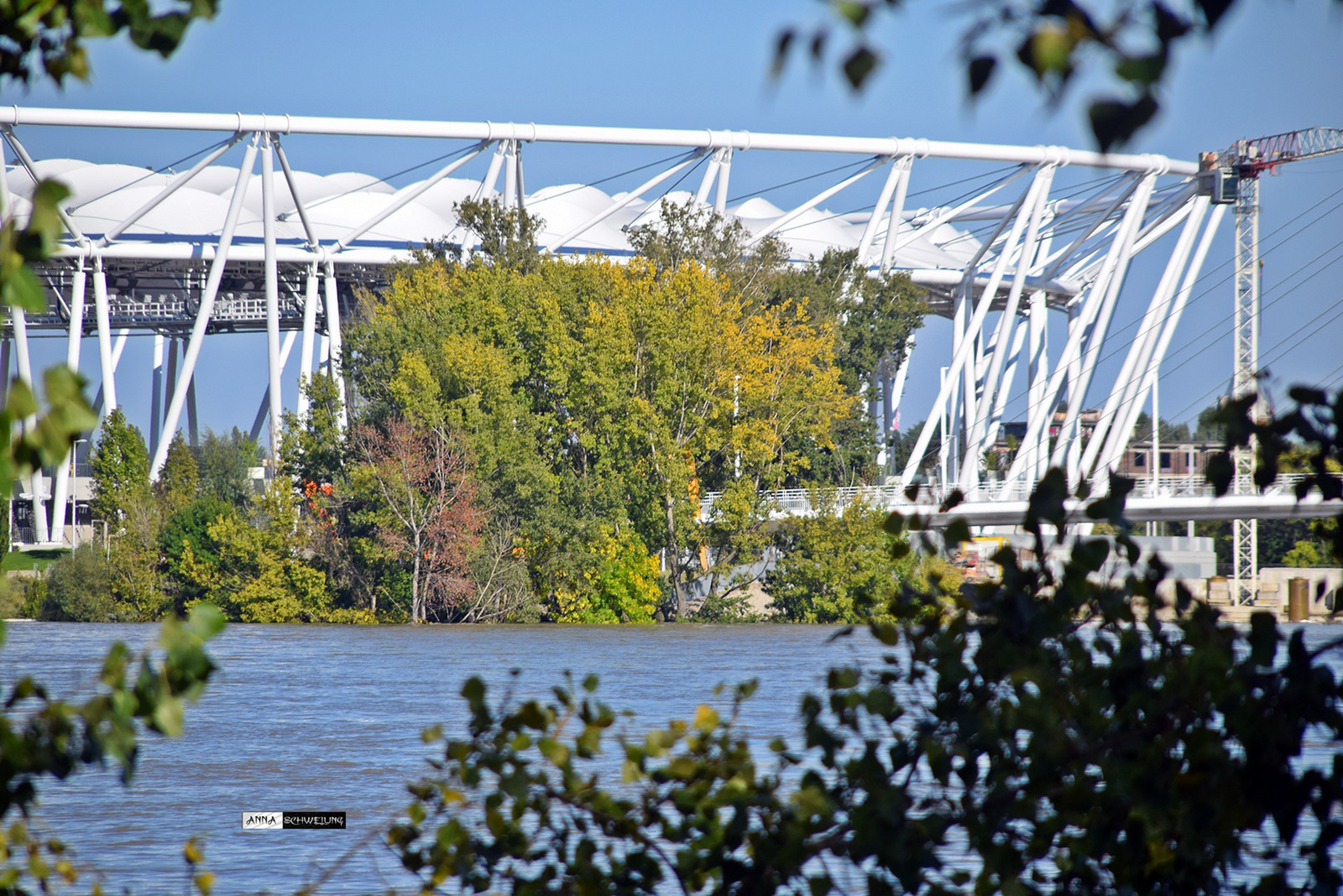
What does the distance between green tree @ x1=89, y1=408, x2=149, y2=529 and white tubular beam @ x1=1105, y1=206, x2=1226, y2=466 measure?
29.6 meters

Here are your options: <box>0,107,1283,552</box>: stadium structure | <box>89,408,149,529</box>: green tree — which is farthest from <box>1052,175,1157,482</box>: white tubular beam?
<box>89,408,149,529</box>: green tree

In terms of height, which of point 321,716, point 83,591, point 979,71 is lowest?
point 321,716

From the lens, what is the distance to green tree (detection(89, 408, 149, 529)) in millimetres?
41031

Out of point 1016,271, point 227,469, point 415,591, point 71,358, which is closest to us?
point 415,591

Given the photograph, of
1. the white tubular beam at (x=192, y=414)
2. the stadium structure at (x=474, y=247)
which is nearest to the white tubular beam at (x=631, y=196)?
the stadium structure at (x=474, y=247)

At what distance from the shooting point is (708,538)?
3812 cm

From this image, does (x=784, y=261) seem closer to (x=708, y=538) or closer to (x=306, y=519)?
(x=708, y=538)

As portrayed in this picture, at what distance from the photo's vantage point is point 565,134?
47.2 meters

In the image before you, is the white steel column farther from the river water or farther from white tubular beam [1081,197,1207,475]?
white tubular beam [1081,197,1207,475]

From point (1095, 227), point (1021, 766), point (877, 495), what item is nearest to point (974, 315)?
point (1095, 227)

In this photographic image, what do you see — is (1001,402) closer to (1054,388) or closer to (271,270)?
(1054,388)

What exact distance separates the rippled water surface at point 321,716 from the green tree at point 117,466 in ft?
26.9

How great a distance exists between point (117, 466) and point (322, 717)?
2905 cm

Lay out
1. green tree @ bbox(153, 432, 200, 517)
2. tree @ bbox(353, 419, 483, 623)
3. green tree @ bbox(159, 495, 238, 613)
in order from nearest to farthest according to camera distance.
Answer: tree @ bbox(353, 419, 483, 623) → green tree @ bbox(159, 495, 238, 613) → green tree @ bbox(153, 432, 200, 517)
